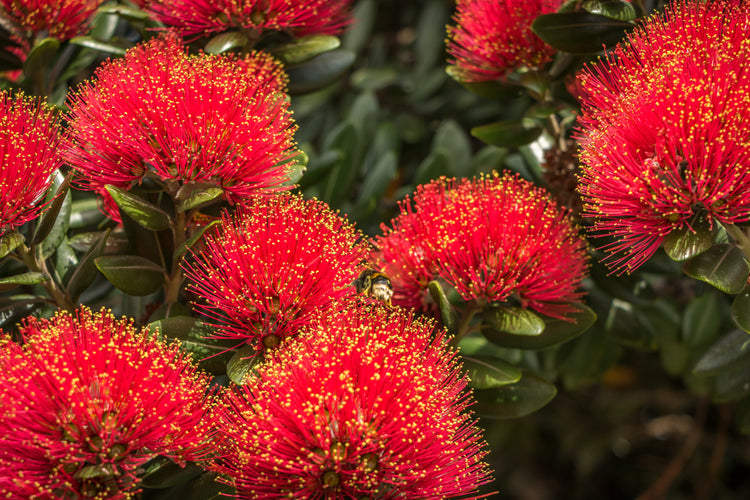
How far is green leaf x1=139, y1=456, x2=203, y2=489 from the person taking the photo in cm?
93

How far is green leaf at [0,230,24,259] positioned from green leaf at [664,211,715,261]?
99 centimetres

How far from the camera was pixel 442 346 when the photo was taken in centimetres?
100

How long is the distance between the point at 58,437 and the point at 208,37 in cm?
78

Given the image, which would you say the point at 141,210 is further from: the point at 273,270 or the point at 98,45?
the point at 98,45

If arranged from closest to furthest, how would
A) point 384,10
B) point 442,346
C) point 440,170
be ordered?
point 442,346
point 440,170
point 384,10

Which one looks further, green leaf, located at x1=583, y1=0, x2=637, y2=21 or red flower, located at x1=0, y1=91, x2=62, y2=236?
green leaf, located at x1=583, y1=0, x2=637, y2=21

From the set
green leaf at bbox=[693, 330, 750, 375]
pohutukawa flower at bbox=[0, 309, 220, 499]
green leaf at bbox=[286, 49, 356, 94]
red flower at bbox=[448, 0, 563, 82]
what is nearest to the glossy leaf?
green leaf at bbox=[286, 49, 356, 94]

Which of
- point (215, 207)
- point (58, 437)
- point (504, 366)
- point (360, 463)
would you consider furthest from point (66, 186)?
point (504, 366)

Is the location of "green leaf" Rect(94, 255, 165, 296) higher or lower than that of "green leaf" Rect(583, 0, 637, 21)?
lower

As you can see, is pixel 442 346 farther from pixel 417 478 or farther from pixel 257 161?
pixel 257 161

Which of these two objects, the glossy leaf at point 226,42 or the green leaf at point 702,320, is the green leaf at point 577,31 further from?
the green leaf at point 702,320

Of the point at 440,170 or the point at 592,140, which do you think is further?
the point at 440,170

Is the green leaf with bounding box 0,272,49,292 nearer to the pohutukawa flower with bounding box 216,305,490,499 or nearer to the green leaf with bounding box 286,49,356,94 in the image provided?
the pohutukawa flower with bounding box 216,305,490,499

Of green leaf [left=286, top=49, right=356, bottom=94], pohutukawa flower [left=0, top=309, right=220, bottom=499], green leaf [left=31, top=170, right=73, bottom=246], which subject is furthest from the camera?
green leaf [left=286, top=49, right=356, bottom=94]
